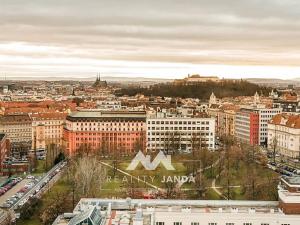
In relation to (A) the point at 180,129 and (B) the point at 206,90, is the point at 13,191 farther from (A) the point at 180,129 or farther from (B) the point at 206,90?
(B) the point at 206,90

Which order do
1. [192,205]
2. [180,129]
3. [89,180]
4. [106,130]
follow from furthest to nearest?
[106,130] < [180,129] < [89,180] < [192,205]

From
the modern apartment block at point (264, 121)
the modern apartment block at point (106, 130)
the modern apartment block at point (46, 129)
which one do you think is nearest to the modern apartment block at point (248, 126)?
the modern apartment block at point (264, 121)

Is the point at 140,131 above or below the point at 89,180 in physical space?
above

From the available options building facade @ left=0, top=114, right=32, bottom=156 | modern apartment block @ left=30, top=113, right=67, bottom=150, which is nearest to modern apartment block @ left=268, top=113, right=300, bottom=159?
modern apartment block @ left=30, top=113, right=67, bottom=150

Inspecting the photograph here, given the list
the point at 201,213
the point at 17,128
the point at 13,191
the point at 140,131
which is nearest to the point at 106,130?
the point at 140,131

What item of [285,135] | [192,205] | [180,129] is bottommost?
[285,135]

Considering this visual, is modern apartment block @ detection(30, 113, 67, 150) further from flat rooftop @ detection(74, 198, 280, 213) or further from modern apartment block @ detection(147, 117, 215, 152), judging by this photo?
flat rooftop @ detection(74, 198, 280, 213)
